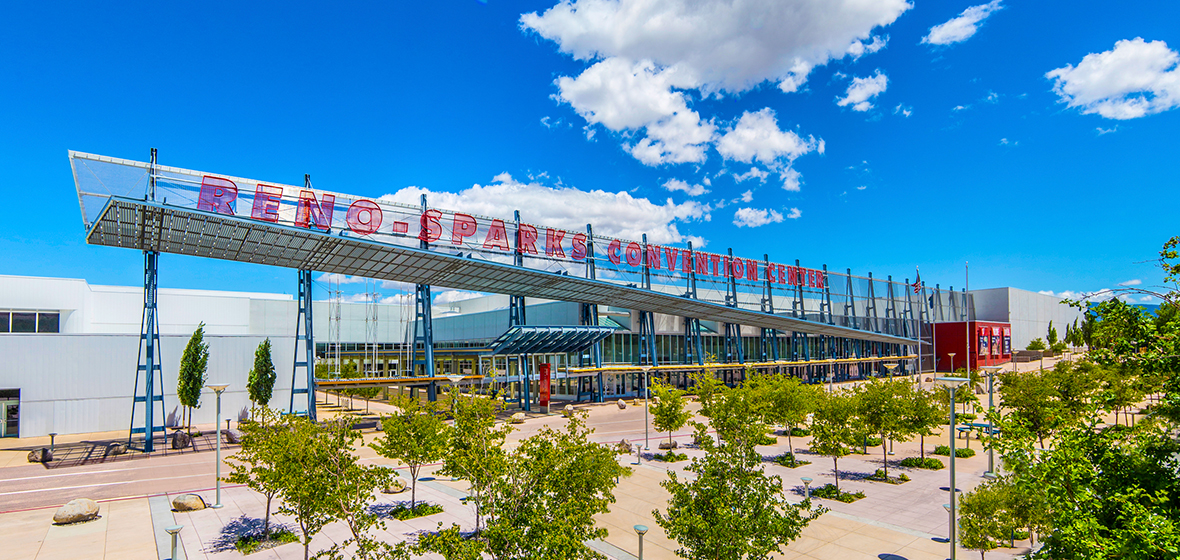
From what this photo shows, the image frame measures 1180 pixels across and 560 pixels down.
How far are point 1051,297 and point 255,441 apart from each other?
5816 inches

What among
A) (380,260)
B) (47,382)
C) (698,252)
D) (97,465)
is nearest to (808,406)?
(380,260)

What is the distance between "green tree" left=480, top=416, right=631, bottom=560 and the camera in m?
11.5

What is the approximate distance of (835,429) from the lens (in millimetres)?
27328

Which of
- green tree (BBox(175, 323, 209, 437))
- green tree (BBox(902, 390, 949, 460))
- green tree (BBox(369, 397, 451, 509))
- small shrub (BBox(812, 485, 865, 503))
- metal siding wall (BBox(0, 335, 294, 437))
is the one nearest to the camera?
green tree (BBox(369, 397, 451, 509))

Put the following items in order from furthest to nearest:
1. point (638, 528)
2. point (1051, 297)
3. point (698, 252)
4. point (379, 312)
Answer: point (1051, 297) → point (379, 312) → point (698, 252) → point (638, 528)

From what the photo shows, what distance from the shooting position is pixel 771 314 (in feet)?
238

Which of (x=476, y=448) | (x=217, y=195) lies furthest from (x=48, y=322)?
(x=476, y=448)

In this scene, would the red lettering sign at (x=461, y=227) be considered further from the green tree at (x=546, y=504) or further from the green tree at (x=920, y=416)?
the green tree at (x=920, y=416)

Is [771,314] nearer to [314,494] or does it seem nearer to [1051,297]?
[314,494]

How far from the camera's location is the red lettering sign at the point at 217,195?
33594 millimetres

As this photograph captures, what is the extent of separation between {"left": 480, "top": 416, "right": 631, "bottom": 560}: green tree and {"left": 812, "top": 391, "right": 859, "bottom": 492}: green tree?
14225 mm

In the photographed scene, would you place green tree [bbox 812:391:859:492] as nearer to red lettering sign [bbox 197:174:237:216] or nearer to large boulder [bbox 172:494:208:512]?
large boulder [bbox 172:494:208:512]

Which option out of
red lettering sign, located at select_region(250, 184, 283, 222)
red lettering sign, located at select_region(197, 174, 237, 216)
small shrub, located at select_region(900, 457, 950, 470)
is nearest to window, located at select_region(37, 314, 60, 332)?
red lettering sign, located at select_region(197, 174, 237, 216)

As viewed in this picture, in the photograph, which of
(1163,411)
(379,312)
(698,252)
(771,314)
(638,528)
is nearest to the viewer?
(1163,411)
